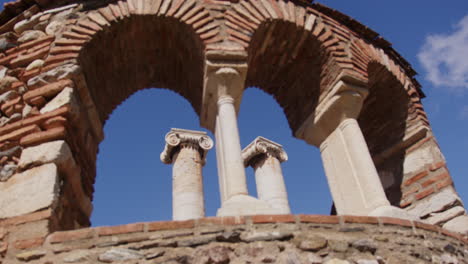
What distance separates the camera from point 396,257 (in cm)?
302

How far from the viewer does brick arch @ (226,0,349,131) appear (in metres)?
4.68

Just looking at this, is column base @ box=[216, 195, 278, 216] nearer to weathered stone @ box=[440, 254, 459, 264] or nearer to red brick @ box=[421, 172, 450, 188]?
weathered stone @ box=[440, 254, 459, 264]

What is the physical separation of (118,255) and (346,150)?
2.80 meters

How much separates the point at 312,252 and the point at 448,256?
138 centimetres

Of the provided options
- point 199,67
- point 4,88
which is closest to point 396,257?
point 199,67

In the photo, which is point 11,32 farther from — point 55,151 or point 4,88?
point 55,151

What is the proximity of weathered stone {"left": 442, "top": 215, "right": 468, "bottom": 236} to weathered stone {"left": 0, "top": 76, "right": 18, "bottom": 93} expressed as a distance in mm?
5027

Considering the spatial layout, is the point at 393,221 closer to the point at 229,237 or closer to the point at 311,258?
the point at 311,258

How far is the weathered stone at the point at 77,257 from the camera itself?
272 cm

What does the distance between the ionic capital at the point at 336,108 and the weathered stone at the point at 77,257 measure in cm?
316

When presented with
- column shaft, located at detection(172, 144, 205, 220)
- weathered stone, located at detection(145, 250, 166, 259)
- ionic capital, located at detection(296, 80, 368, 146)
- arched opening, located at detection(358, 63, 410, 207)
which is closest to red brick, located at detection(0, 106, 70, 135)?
weathered stone, located at detection(145, 250, 166, 259)

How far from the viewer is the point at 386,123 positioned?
5805 mm

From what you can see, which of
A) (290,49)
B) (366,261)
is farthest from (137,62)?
(366,261)

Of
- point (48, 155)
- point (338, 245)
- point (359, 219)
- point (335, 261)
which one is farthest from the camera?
point (48, 155)
